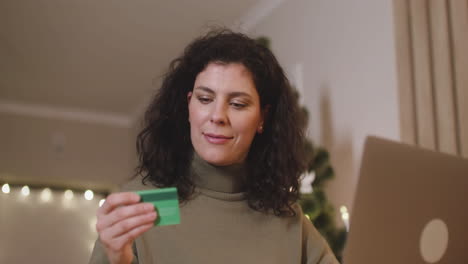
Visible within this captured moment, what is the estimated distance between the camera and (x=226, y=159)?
4.24ft

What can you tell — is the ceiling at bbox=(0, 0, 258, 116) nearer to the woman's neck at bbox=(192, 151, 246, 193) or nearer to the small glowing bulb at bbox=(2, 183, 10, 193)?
the small glowing bulb at bbox=(2, 183, 10, 193)

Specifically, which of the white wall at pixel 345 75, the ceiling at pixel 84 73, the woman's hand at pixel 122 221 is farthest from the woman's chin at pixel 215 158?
the ceiling at pixel 84 73

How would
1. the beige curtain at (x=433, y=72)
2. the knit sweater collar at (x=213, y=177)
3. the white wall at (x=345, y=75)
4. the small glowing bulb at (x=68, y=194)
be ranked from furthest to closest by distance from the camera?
the small glowing bulb at (x=68, y=194)
the white wall at (x=345, y=75)
the beige curtain at (x=433, y=72)
the knit sweater collar at (x=213, y=177)

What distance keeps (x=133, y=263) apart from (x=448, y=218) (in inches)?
25.3

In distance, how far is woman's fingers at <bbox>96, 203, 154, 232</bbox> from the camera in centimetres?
90

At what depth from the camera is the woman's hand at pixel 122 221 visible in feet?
2.94

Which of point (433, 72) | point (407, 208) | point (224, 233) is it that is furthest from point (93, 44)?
point (407, 208)

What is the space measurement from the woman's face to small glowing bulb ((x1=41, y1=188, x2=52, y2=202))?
4198mm

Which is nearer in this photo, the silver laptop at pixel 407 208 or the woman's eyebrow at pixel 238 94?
the silver laptop at pixel 407 208

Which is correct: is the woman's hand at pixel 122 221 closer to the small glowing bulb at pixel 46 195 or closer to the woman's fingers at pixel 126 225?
the woman's fingers at pixel 126 225

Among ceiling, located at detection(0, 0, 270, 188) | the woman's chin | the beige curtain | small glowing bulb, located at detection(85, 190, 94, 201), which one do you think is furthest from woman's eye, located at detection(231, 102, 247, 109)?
small glowing bulb, located at detection(85, 190, 94, 201)

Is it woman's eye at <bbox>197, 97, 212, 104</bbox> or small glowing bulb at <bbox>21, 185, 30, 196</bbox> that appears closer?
woman's eye at <bbox>197, 97, 212, 104</bbox>

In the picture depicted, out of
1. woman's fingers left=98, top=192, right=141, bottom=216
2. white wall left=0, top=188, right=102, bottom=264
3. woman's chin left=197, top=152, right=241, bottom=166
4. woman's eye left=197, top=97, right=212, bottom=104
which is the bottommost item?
white wall left=0, top=188, right=102, bottom=264

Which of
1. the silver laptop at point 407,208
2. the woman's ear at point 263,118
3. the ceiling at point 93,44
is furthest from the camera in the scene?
the ceiling at point 93,44
